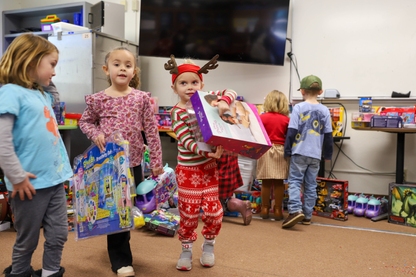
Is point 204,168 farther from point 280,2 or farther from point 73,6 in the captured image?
point 73,6

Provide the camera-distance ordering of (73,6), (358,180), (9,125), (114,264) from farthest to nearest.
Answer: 1. (73,6)
2. (358,180)
3. (114,264)
4. (9,125)

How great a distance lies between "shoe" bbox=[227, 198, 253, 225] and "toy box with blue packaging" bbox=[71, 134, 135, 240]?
141cm

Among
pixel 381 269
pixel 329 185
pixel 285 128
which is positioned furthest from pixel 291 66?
pixel 381 269

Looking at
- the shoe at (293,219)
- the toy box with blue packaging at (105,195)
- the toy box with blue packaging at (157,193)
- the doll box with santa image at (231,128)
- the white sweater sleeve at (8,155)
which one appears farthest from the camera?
the shoe at (293,219)

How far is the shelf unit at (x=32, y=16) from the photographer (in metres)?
4.82

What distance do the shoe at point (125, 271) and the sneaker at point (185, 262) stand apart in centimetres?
23

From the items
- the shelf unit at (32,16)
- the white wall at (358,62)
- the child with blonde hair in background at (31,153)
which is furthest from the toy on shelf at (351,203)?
the shelf unit at (32,16)

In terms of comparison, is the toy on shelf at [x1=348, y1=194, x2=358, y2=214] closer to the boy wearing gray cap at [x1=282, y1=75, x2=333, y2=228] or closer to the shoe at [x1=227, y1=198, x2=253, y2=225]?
the boy wearing gray cap at [x1=282, y1=75, x2=333, y2=228]

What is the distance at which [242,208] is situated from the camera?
9.87ft

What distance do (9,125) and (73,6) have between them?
3.94m

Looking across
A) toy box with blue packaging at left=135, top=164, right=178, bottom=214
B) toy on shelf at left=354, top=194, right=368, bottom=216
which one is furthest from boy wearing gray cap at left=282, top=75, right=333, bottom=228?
toy box with blue packaging at left=135, top=164, right=178, bottom=214

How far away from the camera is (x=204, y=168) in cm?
190

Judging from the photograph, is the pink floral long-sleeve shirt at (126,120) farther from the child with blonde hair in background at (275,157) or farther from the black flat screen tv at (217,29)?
the black flat screen tv at (217,29)

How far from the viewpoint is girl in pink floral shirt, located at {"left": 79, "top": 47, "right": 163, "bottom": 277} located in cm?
186
